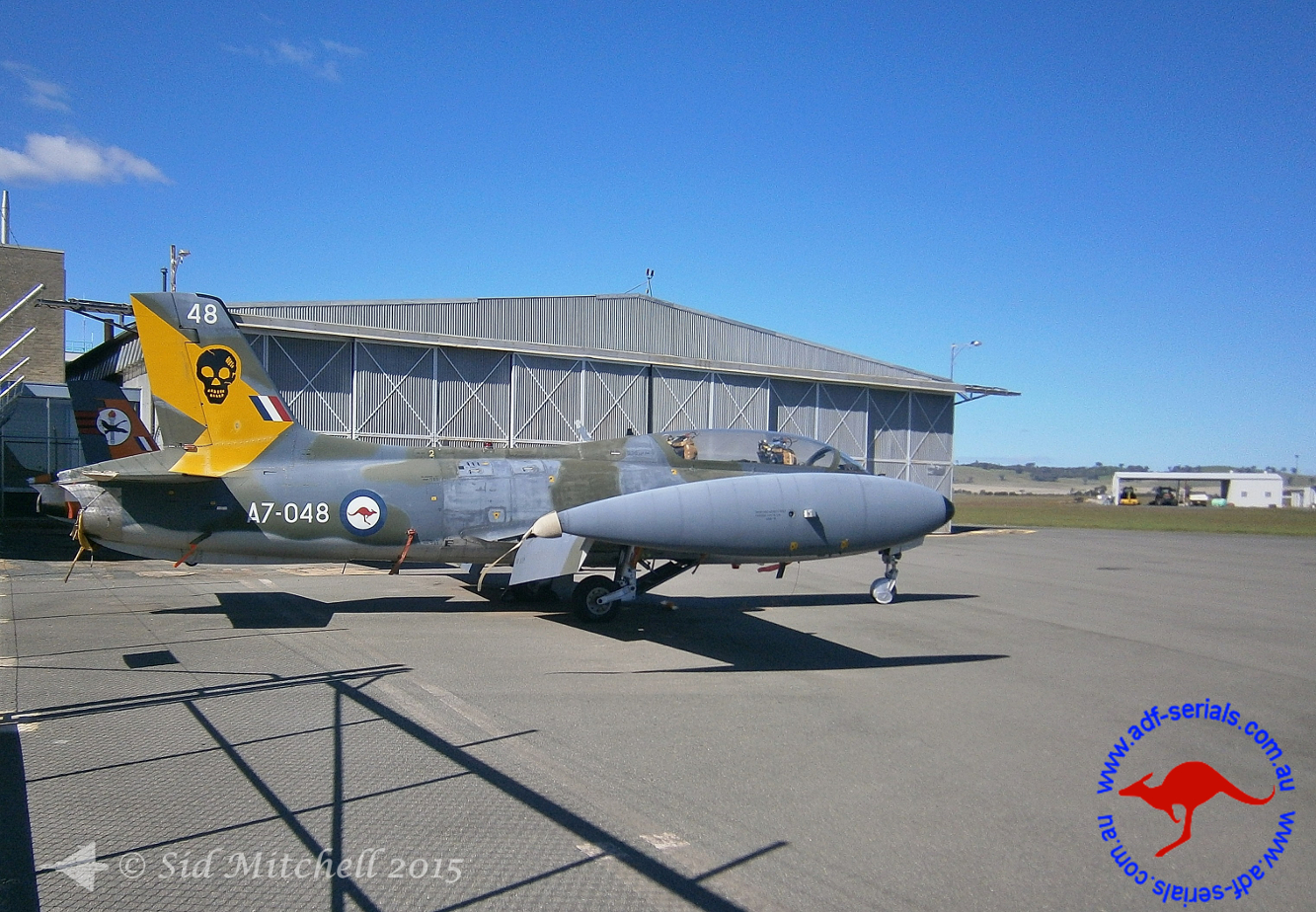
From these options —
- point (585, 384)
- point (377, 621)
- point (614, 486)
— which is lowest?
point (377, 621)

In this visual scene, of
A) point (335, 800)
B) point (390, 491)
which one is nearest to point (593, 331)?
point (390, 491)

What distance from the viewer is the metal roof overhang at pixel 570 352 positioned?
21781 millimetres

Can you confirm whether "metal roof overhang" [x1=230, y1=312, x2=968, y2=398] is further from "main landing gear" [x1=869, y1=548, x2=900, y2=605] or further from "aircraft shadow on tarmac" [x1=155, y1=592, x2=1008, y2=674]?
"main landing gear" [x1=869, y1=548, x2=900, y2=605]

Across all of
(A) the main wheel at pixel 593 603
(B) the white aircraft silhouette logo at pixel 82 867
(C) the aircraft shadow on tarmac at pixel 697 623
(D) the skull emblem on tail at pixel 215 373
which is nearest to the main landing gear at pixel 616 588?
(A) the main wheel at pixel 593 603

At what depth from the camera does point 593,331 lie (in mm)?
27875

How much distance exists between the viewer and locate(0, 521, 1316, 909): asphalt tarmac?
436 cm

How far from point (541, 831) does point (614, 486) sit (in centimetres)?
848

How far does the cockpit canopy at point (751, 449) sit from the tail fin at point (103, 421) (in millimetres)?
14164

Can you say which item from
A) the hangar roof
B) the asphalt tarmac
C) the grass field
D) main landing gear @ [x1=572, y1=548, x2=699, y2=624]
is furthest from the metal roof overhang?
main landing gear @ [x1=572, y1=548, x2=699, y2=624]

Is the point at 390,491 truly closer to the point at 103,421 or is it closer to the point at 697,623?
the point at 697,623

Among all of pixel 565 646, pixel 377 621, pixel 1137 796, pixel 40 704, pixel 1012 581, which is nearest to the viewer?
pixel 1137 796

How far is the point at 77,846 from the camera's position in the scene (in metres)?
4.47

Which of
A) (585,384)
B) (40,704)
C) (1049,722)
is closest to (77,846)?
(40,704)

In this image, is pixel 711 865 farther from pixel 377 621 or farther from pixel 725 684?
pixel 377 621
